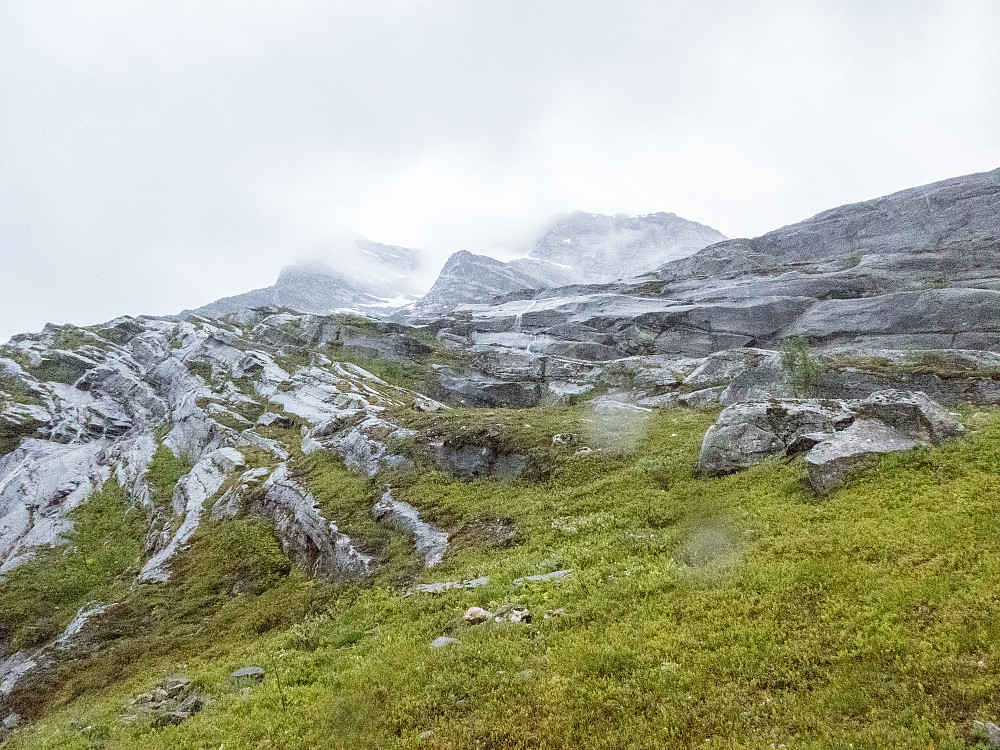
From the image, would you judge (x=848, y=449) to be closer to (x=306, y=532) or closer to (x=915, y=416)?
(x=915, y=416)

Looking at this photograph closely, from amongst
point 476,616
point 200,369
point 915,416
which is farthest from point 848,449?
point 200,369

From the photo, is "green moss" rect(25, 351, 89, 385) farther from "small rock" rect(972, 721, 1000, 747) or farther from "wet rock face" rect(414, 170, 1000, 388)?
"small rock" rect(972, 721, 1000, 747)

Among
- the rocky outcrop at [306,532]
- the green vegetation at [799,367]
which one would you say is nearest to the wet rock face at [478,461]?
the rocky outcrop at [306,532]

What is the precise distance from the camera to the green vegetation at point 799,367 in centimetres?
4412

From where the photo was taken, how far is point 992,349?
229 ft

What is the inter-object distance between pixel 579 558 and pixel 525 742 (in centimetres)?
962

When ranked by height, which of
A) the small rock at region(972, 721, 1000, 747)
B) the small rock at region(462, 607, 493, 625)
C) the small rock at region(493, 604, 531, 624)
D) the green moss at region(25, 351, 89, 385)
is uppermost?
the green moss at region(25, 351, 89, 385)

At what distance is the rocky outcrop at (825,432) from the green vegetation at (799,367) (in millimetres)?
16651

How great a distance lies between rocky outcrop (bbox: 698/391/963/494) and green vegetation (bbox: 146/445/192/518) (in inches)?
1644

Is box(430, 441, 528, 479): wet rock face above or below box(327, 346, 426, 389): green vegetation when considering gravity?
below

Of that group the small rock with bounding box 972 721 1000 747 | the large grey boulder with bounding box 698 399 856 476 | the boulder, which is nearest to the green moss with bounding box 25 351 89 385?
the boulder

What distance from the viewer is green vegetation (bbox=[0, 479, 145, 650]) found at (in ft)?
94.3

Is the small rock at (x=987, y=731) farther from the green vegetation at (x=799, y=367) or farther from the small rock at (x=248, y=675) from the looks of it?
the green vegetation at (x=799, y=367)

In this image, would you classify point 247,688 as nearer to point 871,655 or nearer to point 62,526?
Answer: point 871,655
